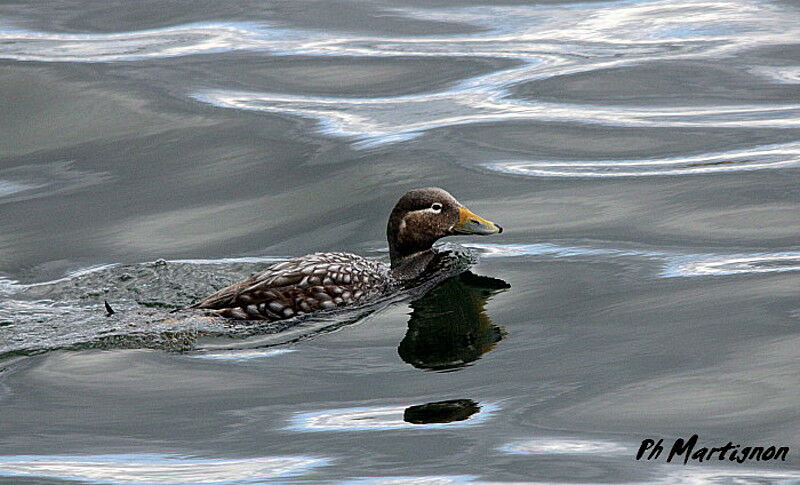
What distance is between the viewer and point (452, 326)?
9.73 metres

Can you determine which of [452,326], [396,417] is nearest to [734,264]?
[452,326]

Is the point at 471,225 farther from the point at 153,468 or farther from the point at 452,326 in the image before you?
the point at 153,468

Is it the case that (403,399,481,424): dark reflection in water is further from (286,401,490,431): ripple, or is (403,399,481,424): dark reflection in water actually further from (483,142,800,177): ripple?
(483,142,800,177): ripple

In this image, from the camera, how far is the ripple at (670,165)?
1288cm

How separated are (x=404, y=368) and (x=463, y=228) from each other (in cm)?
243

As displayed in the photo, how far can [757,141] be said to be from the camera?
44.9 feet

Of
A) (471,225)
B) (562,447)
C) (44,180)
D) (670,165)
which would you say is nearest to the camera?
(562,447)

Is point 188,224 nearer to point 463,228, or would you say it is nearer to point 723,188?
point 463,228

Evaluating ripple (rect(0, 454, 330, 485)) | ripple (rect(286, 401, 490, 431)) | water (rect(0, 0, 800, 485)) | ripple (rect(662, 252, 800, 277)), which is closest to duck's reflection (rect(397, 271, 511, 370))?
water (rect(0, 0, 800, 485))

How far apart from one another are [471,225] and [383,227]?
1.44 metres

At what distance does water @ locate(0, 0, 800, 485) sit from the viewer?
7707 mm

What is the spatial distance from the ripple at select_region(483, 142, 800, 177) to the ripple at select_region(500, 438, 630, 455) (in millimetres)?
5703

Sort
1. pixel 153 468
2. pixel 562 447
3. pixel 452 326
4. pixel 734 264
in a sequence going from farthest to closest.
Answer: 1. pixel 734 264
2. pixel 452 326
3. pixel 562 447
4. pixel 153 468

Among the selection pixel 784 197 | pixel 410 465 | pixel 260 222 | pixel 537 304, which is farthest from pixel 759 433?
pixel 260 222
